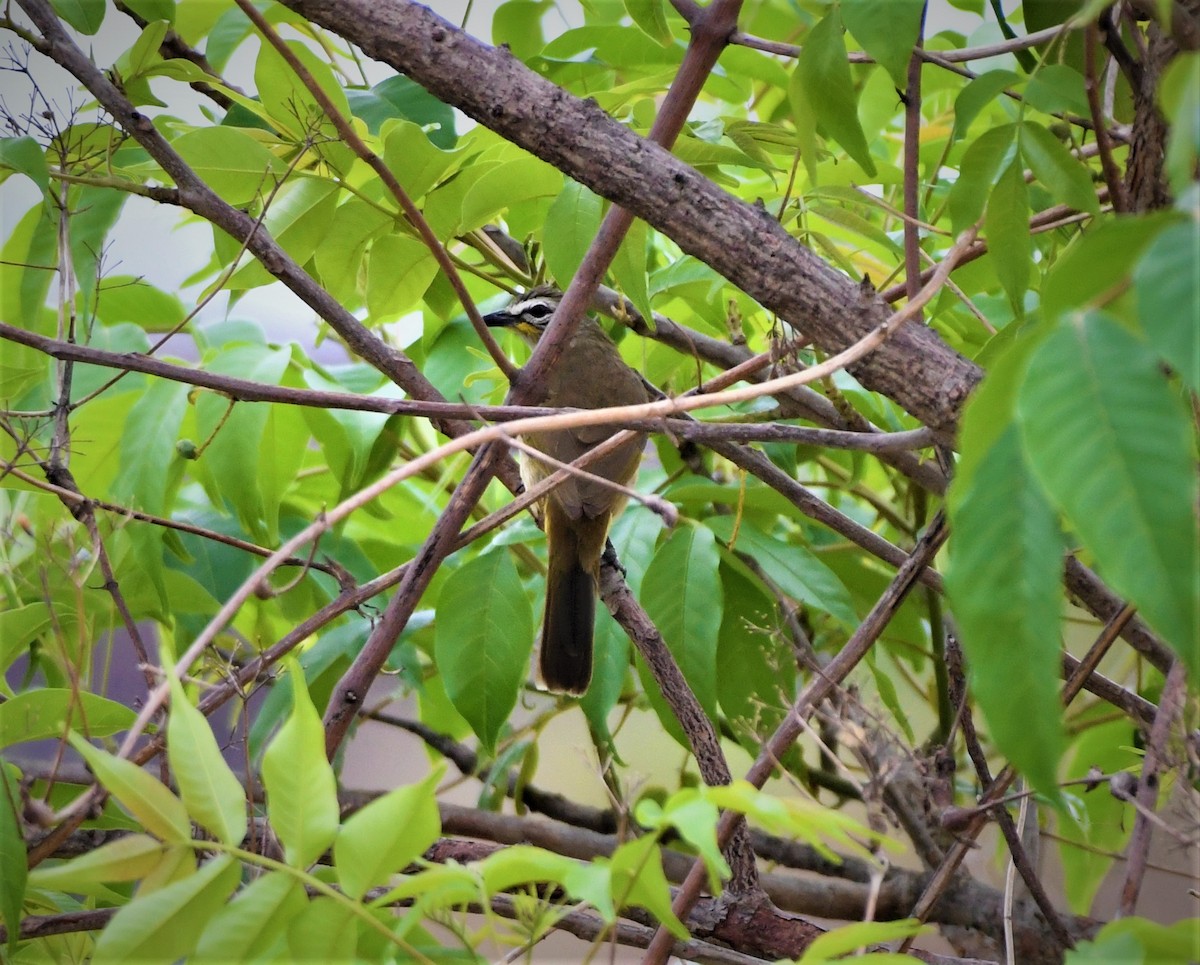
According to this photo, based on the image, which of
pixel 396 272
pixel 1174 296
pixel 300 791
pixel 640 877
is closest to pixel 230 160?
pixel 396 272

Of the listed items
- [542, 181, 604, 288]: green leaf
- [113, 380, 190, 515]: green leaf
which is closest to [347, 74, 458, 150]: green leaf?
[542, 181, 604, 288]: green leaf

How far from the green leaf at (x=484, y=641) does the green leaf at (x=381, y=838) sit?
1.80 ft

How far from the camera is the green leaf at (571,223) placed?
1167 mm

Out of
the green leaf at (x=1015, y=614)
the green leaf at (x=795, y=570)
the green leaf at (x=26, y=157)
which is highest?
the green leaf at (x=26, y=157)

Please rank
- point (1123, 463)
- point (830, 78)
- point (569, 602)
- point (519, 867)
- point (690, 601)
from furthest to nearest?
1. point (569, 602)
2. point (690, 601)
3. point (830, 78)
4. point (519, 867)
5. point (1123, 463)

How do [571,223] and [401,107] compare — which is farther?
[401,107]

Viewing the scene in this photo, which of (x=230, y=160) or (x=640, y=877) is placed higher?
(x=230, y=160)

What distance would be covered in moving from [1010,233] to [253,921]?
870 millimetres

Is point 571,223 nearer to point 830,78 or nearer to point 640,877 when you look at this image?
point 830,78

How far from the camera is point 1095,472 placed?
1.51 feet

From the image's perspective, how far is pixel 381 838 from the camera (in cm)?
65

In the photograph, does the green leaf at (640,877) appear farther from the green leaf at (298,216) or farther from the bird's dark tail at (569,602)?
the bird's dark tail at (569,602)

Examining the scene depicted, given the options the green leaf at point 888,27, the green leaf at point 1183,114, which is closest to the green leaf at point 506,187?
the green leaf at point 888,27

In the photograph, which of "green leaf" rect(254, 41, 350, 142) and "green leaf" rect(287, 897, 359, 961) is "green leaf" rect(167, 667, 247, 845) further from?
"green leaf" rect(254, 41, 350, 142)
